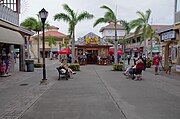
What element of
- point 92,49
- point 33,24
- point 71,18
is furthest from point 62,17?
point 92,49

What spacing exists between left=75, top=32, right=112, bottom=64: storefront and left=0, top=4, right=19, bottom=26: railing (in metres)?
12.4

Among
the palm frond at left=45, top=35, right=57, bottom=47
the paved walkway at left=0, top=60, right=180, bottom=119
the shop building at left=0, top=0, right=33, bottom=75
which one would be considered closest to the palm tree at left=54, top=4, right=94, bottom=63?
the shop building at left=0, top=0, right=33, bottom=75

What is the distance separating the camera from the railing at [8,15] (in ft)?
49.2

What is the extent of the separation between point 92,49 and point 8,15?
16208 millimetres

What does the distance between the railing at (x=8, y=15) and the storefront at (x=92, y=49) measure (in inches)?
488

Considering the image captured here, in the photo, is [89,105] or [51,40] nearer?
[89,105]

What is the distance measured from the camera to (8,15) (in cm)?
1638

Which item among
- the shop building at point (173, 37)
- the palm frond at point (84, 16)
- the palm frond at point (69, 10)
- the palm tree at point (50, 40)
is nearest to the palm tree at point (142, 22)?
the shop building at point (173, 37)

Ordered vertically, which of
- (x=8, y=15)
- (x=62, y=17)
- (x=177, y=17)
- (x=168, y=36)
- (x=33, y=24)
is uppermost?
(x=33, y=24)

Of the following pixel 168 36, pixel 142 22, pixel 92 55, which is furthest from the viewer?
pixel 92 55

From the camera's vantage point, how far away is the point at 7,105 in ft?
23.5

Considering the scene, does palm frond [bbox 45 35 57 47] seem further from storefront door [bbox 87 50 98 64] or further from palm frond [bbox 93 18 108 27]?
palm frond [bbox 93 18 108 27]

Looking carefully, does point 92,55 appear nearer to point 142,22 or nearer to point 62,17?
point 142,22

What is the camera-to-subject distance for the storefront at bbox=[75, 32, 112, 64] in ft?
98.6
